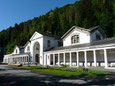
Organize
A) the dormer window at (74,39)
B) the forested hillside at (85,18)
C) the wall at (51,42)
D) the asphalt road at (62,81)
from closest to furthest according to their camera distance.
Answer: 1. the asphalt road at (62,81)
2. the dormer window at (74,39)
3. the wall at (51,42)
4. the forested hillside at (85,18)

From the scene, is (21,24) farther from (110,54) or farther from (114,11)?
(110,54)

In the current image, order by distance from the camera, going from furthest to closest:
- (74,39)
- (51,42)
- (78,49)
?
1. (51,42)
2. (74,39)
3. (78,49)

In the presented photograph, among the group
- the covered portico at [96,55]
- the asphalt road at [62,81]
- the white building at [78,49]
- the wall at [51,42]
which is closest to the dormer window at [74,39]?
the white building at [78,49]

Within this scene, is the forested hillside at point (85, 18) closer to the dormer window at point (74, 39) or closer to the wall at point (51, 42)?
the wall at point (51, 42)

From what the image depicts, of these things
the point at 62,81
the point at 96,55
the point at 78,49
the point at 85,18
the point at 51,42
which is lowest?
the point at 62,81

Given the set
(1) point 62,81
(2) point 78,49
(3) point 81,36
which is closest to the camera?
(1) point 62,81

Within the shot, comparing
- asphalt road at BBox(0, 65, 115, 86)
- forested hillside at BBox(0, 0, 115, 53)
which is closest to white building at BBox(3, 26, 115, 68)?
forested hillside at BBox(0, 0, 115, 53)

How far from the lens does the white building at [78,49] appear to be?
20531 mm

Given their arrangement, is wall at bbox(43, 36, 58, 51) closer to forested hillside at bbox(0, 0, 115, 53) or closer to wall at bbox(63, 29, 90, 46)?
forested hillside at bbox(0, 0, 115, 53)

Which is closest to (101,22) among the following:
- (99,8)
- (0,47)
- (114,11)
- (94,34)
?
(114,11)

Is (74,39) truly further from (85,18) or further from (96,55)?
(85,18)

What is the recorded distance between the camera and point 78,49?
22453mm

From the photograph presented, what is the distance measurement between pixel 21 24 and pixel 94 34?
10102 centimetres

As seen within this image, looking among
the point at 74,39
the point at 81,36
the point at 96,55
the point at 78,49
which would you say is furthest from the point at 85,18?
the point at 78,49
